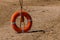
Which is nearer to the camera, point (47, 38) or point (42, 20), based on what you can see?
point (47, 38)

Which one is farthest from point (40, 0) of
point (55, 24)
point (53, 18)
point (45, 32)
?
point (45, 32)

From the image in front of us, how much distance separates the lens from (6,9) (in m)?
19.4

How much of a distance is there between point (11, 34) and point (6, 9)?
7.53 metres

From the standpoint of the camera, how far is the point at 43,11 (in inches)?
733

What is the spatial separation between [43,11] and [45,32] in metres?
6.43

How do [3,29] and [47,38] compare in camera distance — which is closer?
[47,38]

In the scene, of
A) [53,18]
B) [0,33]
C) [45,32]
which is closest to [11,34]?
[0,33]

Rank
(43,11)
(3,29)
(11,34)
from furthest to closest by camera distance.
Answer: (43,11) < (3,29) < (11,34)

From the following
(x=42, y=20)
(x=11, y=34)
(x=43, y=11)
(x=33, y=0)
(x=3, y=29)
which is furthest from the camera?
(x=33, y=0)

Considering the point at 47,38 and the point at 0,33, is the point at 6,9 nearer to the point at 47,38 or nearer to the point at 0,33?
the point at 0,33

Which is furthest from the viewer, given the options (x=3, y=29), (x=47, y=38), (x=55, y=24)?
(x=55, y=24)

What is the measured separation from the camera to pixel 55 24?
46.0 feet

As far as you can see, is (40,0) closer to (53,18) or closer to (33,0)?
(33,0)

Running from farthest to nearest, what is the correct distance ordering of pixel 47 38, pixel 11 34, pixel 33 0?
pixel 33 0 → pixel 11 34 → pixel 47 38
